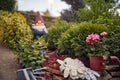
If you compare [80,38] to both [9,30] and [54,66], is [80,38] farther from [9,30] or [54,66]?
[9,30]

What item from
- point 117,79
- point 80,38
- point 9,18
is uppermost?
point 9,18

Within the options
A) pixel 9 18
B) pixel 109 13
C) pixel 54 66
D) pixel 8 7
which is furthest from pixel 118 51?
pixel 8 7

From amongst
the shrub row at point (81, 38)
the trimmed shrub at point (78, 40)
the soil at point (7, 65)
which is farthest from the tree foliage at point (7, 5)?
the trimmed shrub at point (78, 40)

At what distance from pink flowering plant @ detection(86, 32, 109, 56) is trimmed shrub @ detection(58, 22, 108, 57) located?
152 mm

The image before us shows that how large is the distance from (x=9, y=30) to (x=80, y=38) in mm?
2973

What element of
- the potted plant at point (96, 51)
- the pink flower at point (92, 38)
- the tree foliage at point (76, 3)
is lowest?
the potted plant at point (96, 51)

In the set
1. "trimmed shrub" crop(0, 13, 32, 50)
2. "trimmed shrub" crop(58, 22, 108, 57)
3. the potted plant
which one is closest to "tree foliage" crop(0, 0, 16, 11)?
"trimmed shrub" crop(0, 13, 32, 50)

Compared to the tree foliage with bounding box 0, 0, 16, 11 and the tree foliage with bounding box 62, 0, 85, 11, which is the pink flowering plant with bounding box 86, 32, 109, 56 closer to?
the tree foliage with bounding box 0, 0, 16, 11

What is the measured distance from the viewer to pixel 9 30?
29.0 ft

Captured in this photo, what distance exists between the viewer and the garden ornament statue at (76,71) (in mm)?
5727

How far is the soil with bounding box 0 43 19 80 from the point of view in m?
6.30

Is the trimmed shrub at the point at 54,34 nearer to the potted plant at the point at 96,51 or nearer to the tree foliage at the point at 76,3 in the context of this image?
the potted plant at the point at 96,51

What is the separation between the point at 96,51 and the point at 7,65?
2.22 metres

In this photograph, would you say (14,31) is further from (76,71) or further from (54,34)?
(76,71)
